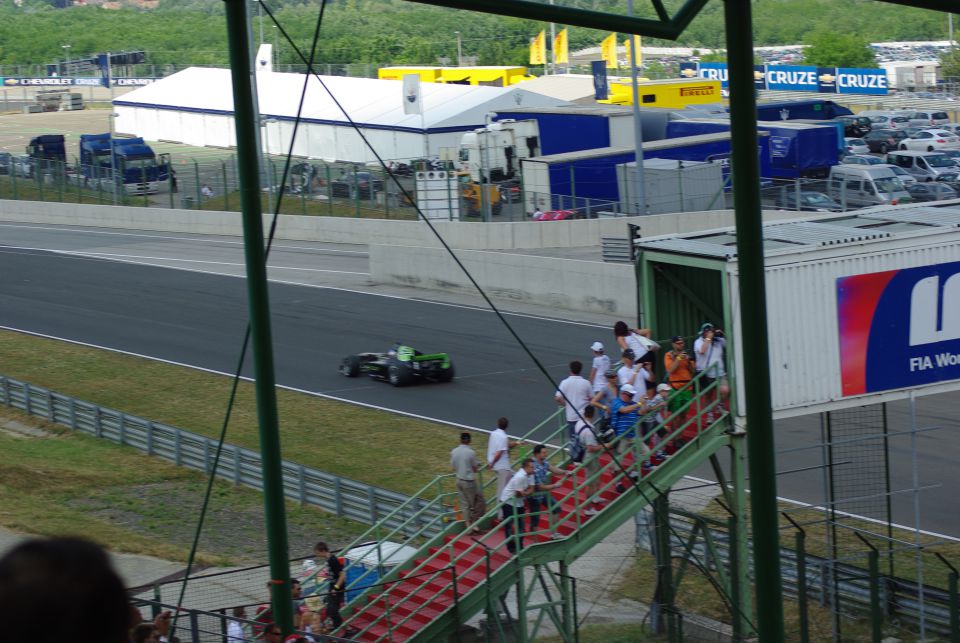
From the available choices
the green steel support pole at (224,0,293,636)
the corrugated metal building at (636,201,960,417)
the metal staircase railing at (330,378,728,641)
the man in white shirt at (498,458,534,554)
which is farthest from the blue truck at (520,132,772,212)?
the green steel support pole at (224,0,293,636)

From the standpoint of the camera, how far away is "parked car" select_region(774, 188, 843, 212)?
41.8 metres

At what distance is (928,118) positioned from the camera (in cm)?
7262

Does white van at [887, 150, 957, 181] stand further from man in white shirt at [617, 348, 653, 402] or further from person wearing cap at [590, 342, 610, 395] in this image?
man in white shirt at [617, 348, 653, 402]

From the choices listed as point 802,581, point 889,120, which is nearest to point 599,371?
point 802,581

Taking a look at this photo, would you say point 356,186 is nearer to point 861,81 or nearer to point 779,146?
point 779,146

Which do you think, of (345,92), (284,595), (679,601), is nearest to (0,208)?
(345,92)

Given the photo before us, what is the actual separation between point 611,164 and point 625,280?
44.1 ft

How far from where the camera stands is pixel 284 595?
10.9 meters

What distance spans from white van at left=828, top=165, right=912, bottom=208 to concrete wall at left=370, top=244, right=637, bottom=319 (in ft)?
33.8

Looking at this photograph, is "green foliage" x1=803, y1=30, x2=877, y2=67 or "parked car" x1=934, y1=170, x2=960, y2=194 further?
"green foliage" x1=803, y1=30, x2=877, y2=67

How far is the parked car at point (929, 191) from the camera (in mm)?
44972

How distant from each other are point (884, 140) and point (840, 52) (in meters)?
45.1

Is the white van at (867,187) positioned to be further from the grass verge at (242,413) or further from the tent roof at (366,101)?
the tent roof at (366,101)

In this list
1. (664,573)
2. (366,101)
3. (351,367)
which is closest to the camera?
(664,573)
